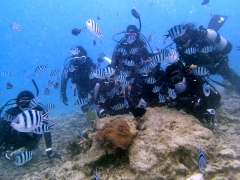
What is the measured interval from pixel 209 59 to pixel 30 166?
290 inches

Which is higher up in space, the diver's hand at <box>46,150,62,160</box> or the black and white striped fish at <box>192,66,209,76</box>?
the black and white striped fish at <box>192,66,209,76</box>

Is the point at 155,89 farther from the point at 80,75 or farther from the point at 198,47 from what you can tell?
the point at 80,75

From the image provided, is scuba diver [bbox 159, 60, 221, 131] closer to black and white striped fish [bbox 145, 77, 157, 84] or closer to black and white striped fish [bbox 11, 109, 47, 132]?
black and white striped fish [bbox 145, 77, 157, 84]

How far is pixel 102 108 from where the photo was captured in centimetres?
696

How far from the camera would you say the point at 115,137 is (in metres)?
3.82

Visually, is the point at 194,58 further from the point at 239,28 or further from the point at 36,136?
the point at 239,28

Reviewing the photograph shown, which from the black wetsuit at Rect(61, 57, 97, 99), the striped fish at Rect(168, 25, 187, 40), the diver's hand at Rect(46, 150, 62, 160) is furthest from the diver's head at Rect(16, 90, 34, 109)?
the striped fish at Rect(168, 25, 187, 40)

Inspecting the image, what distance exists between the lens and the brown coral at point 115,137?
3.81 meters

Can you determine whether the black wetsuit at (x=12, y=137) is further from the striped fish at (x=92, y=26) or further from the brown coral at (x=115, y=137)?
the striped fish at (x=92, y=26)

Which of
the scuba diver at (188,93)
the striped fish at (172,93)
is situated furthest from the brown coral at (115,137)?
the scuba diver at (188,93)

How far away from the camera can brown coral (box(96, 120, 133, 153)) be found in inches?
150

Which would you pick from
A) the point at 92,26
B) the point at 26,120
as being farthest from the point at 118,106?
the point at 26,120

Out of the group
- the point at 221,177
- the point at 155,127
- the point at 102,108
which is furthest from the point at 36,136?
the point at 221,177

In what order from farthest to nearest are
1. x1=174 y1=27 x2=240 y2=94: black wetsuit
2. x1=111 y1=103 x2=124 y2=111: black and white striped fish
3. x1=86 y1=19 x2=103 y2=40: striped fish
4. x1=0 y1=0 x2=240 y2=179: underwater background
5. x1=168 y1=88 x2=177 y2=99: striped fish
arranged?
x1=0 y1=0 x2=240 y2=179: underwater background < x1=174 y1=27 x2=240 y2=94: black wetsuit < x1=111 y1=103 x2=124 y2=111: black and white striped fish < x1=86 y1=19 x2=103 y2=40: striped fish < x1=168 y1=88 x2=177 y2=99: striped fish
